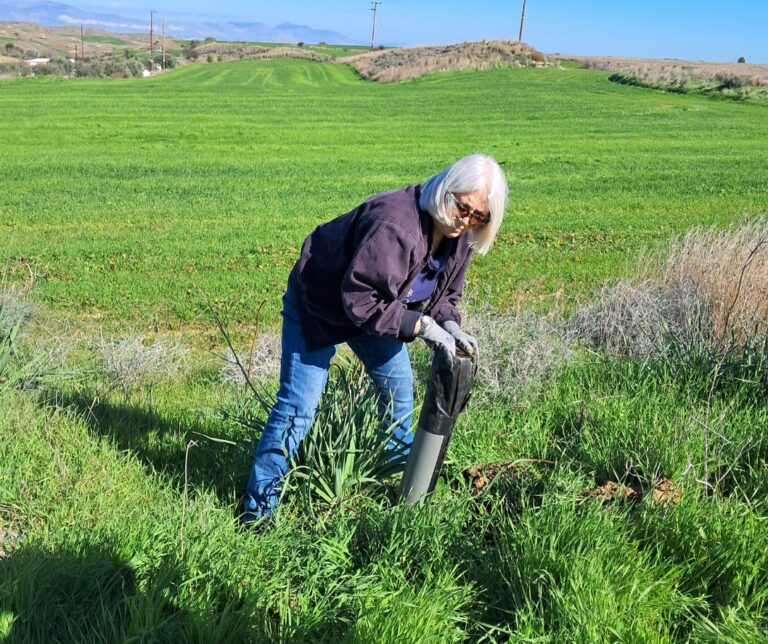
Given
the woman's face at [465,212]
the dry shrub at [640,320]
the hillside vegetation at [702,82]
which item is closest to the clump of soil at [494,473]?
the woman's face at [465,212]

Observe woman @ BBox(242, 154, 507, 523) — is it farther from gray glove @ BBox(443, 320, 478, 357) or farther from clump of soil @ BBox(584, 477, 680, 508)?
clump of soil @ BBox(584, 477, 680, 508)

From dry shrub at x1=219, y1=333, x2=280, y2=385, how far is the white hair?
247 cm

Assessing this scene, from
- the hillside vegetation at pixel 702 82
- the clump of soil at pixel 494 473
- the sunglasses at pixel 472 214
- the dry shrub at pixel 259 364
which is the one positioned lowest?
the dry shrub at pixel 259 364

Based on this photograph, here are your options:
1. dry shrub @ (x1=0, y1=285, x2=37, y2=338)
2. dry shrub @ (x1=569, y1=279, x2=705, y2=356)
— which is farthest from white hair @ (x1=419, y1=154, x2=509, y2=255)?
dry shrub @ (x1=0, y1=285, x2=37, y2=338)

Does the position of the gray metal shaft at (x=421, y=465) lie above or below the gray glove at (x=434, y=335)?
below

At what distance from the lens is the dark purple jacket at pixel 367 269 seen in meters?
2.89

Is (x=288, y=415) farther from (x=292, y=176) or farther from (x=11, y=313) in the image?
(x=292, y=176)

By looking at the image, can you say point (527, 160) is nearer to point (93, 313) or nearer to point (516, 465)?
point (93, 313)

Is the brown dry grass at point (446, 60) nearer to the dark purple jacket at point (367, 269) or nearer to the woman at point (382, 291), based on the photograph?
the woman at point (382, 291)

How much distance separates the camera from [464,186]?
9.56 feet

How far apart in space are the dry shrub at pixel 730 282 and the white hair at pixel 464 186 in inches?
98.4

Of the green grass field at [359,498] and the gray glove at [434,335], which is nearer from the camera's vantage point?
the green grass field at [359,498]

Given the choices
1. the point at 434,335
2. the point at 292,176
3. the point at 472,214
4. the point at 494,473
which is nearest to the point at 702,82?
the point at 292,176

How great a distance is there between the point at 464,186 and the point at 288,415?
1.22m
